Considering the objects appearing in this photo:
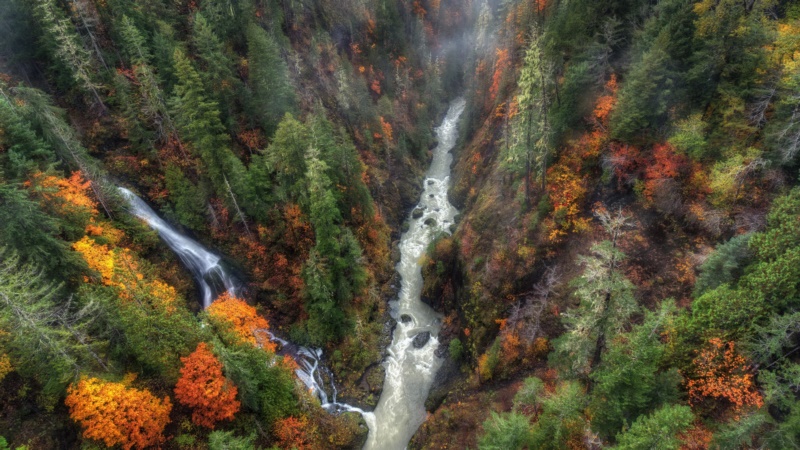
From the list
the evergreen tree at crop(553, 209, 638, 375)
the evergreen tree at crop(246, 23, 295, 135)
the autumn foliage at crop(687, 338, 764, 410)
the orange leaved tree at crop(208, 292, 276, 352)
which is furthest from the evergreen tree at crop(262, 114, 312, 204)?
the autumn foliage at crop(687, 338, 764, 410)

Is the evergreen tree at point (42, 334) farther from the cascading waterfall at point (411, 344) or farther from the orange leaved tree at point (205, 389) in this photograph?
the cascading waterfall at point (411, 344)

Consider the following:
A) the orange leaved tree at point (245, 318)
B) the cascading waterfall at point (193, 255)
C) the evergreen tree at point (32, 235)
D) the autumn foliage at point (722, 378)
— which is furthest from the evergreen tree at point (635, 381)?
the cascading waterfall at point (193, 255)

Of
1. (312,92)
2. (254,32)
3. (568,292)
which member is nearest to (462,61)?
(312,92)

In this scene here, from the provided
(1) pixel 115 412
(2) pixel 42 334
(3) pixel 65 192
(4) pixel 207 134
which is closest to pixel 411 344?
(1) pixel 115 412

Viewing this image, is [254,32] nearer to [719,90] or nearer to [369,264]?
[369,264]

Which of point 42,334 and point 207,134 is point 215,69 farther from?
point 42,334
